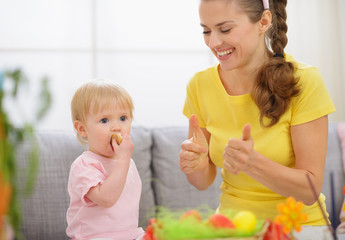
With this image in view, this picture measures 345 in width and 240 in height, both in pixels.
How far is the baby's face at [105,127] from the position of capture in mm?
1503

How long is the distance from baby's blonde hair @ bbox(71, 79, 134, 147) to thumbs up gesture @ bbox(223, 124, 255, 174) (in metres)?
0.50

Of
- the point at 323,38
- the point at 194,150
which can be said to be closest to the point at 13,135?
the point at 194,150

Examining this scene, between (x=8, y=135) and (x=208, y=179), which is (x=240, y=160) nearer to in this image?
(x=208, y=179)

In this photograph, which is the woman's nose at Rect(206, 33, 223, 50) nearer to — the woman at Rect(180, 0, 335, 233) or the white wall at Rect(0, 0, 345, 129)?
the woman at Rect(180, 0, 335, 233)

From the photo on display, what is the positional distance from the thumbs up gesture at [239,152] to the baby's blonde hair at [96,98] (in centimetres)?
50

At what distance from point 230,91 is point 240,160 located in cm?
51

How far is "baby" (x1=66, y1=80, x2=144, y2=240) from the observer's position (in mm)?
1382

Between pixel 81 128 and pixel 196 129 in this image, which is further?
pixel 81 128

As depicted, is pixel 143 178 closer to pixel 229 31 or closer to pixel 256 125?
pixel 256 125

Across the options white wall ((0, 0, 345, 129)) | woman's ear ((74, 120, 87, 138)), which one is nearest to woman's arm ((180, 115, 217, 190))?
woman's ear ((74, 120, 87, 138))

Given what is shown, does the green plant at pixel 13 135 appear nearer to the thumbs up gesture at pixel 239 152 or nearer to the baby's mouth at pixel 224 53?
the thumbs up gesture at pixel 239 152

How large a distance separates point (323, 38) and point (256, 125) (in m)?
2.31

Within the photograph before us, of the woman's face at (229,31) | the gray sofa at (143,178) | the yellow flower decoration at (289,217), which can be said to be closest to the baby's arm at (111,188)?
the woman's face at (229,31)

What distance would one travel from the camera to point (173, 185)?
229 cm
